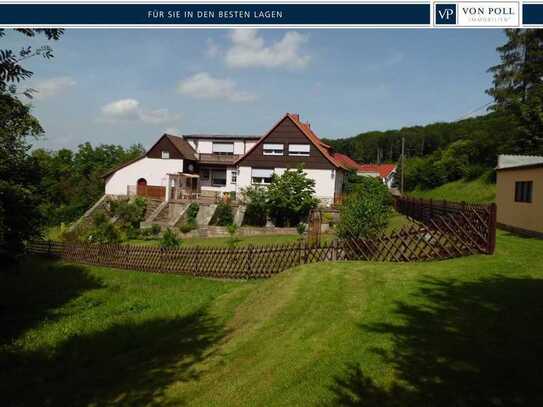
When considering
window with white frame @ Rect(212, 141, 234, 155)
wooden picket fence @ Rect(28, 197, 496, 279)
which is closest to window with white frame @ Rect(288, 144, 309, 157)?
window with white frame @ Rect(212, 141, 234, 155)

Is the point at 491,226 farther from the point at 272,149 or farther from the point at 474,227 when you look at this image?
the point at 272,149

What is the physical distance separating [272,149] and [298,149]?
2.50 m

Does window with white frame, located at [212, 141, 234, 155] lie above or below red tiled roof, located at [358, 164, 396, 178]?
Answer: below

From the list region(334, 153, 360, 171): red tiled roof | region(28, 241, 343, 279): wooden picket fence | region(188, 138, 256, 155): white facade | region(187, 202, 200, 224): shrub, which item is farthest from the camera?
region(334, 153, 360, 171): red tiled roof

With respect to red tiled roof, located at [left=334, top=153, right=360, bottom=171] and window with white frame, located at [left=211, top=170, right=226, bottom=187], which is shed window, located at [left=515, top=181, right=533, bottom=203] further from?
window with white frame, located at [left=211, top=170, right=226, bottom=187]

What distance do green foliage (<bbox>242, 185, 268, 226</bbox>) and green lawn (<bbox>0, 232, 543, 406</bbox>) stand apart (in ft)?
59.7

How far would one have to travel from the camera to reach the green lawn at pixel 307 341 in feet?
16.7

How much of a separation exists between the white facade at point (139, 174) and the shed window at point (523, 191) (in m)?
31.2

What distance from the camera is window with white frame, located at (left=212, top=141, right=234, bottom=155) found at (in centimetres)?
4350

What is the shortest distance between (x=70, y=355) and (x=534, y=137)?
4018cm

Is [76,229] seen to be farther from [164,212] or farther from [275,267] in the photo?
[275,267]

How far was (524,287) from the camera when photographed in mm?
8203

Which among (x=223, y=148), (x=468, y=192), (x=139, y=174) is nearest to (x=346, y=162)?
(x=468, y=192)

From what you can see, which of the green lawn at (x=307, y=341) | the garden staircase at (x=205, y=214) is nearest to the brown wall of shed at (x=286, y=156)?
the garden staircase at (x=205, y=214)
